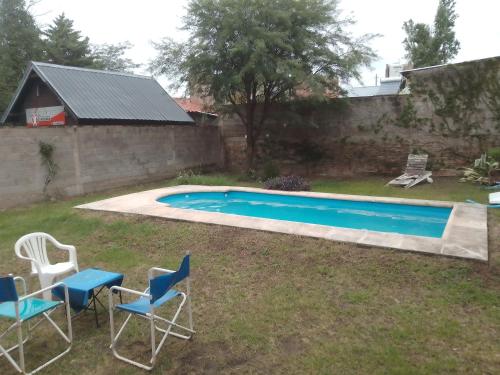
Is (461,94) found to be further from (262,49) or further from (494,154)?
(262,49)

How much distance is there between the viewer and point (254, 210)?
9.53m

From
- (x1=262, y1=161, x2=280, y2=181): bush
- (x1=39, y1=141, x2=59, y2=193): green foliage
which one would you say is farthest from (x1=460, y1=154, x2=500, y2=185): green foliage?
(x1=39, y1=141, x2=59, y2=193): green foliage

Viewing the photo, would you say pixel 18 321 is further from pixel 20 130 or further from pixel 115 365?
pixel 20 130

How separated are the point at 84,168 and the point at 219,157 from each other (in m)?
6.84

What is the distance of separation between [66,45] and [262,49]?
59.0 feet

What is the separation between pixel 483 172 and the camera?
10664mm

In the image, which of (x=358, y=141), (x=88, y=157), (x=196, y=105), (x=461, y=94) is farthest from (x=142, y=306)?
(x=196, y=105)

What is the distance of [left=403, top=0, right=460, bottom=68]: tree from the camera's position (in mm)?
29703

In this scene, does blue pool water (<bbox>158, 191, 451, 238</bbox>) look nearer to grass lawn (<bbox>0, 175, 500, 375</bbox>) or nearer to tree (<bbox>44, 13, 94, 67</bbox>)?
grass lawn (<bbox>0, 175, 500, 375</bbox>)

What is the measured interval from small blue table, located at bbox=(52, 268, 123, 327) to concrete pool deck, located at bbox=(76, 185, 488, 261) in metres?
2.83

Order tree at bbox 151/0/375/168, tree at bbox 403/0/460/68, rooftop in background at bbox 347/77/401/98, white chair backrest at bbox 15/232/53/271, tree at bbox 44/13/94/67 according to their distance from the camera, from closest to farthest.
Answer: white chair backrest at bbox 15/232/53/271, tree at bbox 151/0/375/168, rooftop in background at bbox 347/77/401/98, tree at bbox 44/13/94/67, tree at bbox 403/0/460/68

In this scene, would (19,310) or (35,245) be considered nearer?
(19,310)

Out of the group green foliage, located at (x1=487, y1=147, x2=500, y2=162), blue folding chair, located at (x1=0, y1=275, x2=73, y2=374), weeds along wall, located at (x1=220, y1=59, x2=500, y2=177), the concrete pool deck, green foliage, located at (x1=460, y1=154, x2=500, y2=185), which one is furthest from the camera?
weeds along wall, located at (x1=220, y1=59, x2=500, y2=177)

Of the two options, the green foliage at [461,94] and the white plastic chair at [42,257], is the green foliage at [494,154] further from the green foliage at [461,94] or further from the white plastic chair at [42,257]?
the white plastic chair at [42,257]
